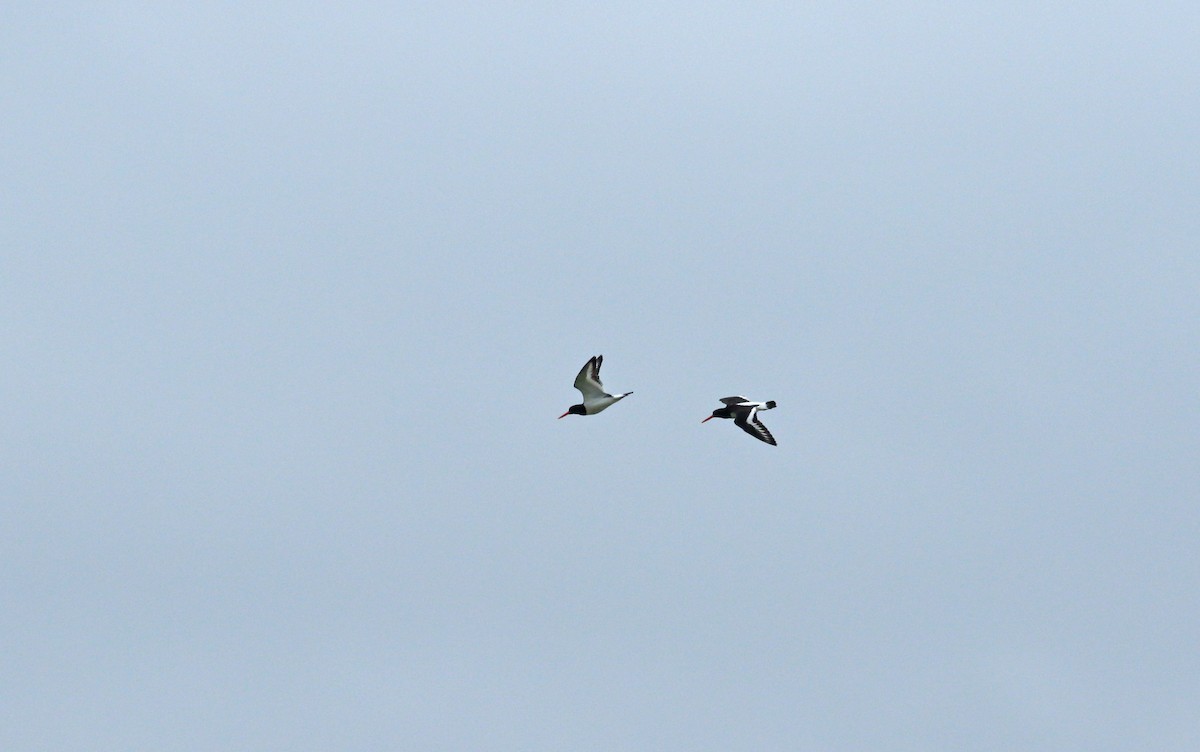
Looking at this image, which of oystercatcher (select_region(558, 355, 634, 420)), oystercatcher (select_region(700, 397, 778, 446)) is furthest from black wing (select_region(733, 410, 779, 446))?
oystercatcher (select_region(558, 355, 634, 420))

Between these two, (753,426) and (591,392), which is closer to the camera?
(591,392)

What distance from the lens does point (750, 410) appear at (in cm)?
8606

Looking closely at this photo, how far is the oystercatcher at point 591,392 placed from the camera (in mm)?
77688

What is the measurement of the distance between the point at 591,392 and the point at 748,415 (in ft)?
36.6

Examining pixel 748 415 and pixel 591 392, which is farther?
pixel 748 415

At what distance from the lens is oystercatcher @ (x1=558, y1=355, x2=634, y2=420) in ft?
255

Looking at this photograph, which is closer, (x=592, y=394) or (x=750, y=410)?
(x=592, y=394)

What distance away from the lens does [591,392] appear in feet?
257

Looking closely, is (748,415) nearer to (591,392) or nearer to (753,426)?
(753,426)

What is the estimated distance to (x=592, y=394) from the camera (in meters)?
78.2

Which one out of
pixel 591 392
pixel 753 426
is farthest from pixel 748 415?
pixel 591 392

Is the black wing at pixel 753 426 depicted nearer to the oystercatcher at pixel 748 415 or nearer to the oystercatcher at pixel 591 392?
the oystercatcher at pixel 748 415

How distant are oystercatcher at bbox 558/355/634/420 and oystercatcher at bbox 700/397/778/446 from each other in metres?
9.02

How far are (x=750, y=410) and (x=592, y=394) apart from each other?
441 inches
